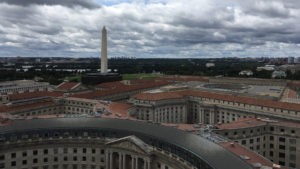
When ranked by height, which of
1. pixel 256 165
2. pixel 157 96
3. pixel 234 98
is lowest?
pixel 256 165

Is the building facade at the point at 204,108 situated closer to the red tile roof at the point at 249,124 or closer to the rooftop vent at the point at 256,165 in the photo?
the red tile roof at the point at 249,124

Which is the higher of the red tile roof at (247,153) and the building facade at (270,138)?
the red tile roof at (247,153)

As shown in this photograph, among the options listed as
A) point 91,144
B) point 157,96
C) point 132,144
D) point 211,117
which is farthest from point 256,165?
point 157,96

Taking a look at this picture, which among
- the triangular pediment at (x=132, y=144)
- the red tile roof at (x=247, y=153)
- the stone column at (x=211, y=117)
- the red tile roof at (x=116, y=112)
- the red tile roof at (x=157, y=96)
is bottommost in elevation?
the stone column at (x=211, y=117)

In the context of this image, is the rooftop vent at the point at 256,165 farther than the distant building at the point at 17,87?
No

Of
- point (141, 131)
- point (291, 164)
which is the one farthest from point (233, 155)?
point (291, 164)

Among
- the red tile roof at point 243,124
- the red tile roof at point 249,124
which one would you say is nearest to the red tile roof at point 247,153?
the red tile roof at point 249,124

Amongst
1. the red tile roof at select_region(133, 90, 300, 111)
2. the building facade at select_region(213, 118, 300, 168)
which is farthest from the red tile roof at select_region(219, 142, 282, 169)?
the red tile roof at select_region(133, 90, 300, 111)

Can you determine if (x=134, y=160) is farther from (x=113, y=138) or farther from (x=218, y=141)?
(x=218, y=141)

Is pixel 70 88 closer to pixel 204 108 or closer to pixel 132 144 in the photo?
pixel 204 108
